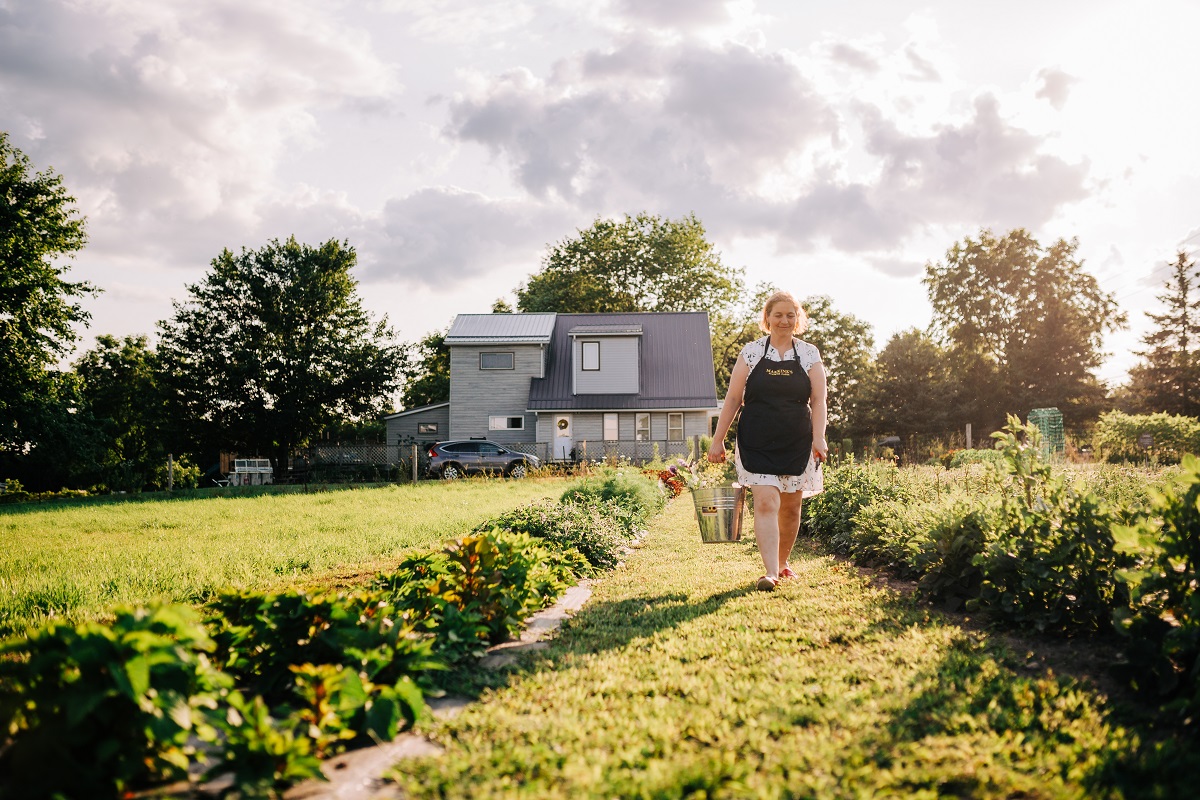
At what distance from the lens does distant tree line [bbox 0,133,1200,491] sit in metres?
22.3

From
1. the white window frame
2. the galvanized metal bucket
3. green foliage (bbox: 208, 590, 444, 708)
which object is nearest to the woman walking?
the galvanized metal bucket

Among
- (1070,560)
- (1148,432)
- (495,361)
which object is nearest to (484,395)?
(495,361)

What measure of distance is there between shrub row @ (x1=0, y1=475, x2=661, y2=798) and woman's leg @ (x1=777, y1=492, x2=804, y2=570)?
6.95 ft

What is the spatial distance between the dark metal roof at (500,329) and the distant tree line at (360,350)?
17.3 ft

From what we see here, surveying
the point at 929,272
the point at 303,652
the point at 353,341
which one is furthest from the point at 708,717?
the point at 929,272

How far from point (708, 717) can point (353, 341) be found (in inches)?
1306

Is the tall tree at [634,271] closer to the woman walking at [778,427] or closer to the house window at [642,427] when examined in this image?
the house window at [642,427]

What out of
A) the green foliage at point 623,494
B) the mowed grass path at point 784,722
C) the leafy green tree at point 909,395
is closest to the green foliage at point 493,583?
the mowed grass path at point 784,722

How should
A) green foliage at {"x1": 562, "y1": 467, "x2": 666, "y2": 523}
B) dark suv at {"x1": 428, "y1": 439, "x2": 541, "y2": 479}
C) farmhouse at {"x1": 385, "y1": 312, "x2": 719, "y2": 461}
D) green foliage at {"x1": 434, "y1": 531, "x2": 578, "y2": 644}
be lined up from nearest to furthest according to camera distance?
1. green foliage at {"x1": 434, "y1": 531, "x2": 578, "y2": 644}
2. green foliage at {"x1": 562, "y1": 467, "x2": 666, "y2": 523}
3. dark suv at {"x1": 428, "y1": 439, "x2": 541, "y2": 479}
4. farmhouse at {"x1": 385, "y1": 312, "x2": 719, "y2": 461}

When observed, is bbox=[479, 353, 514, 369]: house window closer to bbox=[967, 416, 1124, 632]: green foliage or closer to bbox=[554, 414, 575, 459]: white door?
bbox=[554, 414, 575, 459]: white door

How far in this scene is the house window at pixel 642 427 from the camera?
2880cm

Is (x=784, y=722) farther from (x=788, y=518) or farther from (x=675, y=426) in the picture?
(x=675, y=426)

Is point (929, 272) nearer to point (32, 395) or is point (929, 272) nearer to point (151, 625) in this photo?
point (32, 395)

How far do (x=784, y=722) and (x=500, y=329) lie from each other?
28001mm
